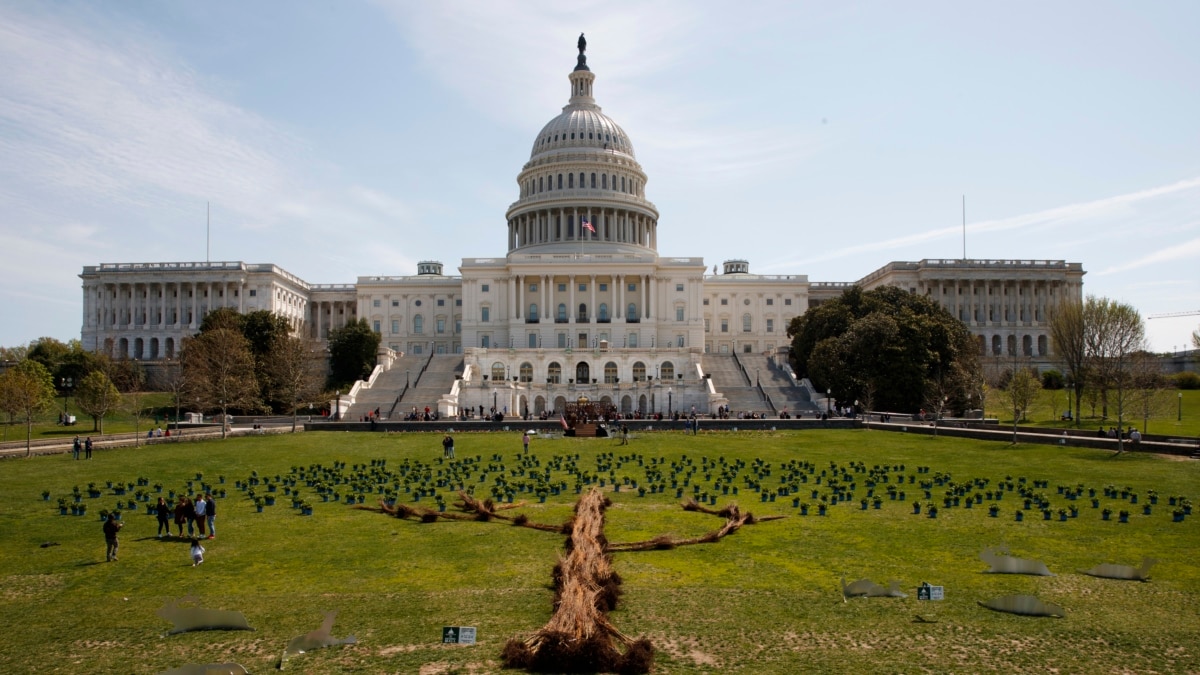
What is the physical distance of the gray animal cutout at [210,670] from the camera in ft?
42.4

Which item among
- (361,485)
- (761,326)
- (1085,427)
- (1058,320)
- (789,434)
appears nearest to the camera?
(361,485)

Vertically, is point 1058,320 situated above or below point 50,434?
above

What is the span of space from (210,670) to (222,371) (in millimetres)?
54642

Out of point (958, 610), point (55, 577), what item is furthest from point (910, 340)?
point (55, 577)

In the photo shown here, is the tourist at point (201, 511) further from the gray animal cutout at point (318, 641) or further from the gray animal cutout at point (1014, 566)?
the gray animal cutout at point (1014, 566)

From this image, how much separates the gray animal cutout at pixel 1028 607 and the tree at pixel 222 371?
54076mm

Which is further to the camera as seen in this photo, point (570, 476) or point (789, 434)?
point (789, 434)

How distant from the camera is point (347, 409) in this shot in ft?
247

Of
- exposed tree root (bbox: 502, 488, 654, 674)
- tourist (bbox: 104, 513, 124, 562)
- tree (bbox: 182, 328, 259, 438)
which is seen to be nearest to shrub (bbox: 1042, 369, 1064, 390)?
tree (bbox: 182, 328, 259, 438)

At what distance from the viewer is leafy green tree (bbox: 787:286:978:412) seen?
7012 cm

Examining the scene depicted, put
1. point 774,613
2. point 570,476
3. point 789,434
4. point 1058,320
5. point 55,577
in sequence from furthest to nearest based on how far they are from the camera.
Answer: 1. point 1058,320
2. point 789,434
3. point 570,476
4. point 55,577
5. point 774,613

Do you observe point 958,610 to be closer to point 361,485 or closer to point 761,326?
point 361,485

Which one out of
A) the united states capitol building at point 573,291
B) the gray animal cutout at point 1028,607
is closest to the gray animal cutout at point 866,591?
the gray animal cutout at point 1028,607

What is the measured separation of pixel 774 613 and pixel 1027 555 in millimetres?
8523
